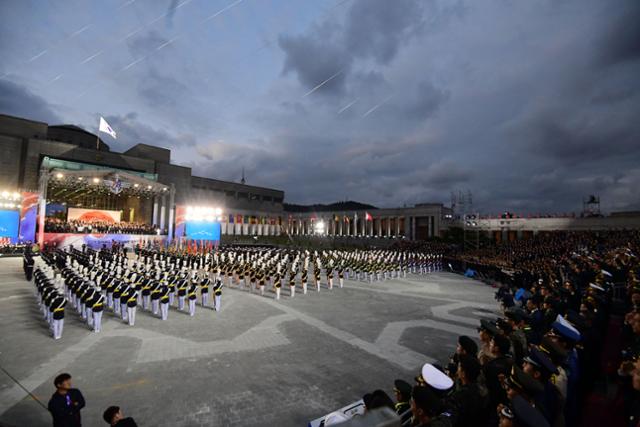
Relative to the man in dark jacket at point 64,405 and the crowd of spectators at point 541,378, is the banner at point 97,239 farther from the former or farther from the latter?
the crowd of spectators at point 541,378

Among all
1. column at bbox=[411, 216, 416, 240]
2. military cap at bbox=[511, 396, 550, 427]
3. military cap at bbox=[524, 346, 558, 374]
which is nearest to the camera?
military cap at bbox=[511, 396, 550, 427]

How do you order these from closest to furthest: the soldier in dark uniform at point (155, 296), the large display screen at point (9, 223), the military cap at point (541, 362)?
the military cap at point (541, 362) → the soldier in dark uniform at point (155, 296) → the large display screen at point (9, 223)

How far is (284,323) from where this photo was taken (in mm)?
10500

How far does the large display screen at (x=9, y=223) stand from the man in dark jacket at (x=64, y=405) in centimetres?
3519

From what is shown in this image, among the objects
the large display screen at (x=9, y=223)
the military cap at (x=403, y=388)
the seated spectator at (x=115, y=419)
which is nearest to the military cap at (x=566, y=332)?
the military cap at (x=403, y=388)

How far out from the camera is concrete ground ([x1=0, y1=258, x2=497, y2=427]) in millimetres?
5289

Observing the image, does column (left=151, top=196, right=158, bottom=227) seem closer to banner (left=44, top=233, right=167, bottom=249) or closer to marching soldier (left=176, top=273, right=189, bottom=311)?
banner (left=44, top=233, right=167, bottom=249)

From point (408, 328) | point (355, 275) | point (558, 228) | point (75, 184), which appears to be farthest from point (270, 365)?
point (558, 228)

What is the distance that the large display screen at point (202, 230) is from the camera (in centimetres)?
3853

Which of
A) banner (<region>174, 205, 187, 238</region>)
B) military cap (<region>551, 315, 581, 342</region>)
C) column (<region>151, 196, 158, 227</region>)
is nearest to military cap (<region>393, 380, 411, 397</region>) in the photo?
military cap (<region>551, 315, 581, 342</region>)

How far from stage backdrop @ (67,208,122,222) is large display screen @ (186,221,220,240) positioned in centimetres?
1441

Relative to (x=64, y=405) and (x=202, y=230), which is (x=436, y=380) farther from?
(x=202, y=230)

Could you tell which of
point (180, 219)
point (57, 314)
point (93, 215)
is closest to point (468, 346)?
point (57, 314)

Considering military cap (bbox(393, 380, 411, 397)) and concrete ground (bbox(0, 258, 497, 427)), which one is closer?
military cap (bbox(393, 380, 411, 397))
